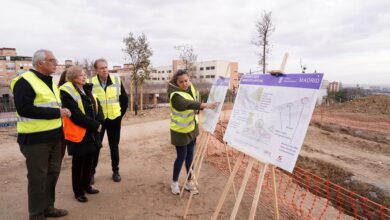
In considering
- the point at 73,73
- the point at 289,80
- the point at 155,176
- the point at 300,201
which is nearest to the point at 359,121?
the point at 300,201

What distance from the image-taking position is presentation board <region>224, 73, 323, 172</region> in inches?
80.5

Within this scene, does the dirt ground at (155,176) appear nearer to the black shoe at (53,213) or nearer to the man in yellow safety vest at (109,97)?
the black shoe at (53,213)

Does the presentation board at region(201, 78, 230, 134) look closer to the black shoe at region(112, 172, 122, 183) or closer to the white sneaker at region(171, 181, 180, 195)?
the white sneaker at region(171, 181, 180, 195)

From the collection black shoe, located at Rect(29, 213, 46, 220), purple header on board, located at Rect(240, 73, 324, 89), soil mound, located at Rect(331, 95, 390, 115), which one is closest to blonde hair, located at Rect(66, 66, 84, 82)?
black shoe, located at Rect(29, 213, 46, 220)

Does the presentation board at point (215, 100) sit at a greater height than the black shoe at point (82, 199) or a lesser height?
greater

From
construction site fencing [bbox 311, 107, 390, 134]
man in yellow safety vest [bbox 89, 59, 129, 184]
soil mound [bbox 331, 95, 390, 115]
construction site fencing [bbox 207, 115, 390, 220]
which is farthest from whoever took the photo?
soil mound [bbox 331, 95, 390, 115]

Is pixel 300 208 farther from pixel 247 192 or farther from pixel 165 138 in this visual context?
pixel 165 138

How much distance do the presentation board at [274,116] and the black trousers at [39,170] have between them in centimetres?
209

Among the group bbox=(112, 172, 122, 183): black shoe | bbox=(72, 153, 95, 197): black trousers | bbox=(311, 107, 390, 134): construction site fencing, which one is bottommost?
bbox=(311, 107, 390, 134): construction site fencing

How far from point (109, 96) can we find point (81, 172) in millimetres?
1224

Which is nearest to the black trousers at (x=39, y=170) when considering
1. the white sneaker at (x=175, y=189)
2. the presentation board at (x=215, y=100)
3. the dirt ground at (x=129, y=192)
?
the dirt ground at (x=129, y=192)

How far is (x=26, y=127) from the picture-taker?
2.83 metres

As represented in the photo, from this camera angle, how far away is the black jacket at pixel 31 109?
107 inches

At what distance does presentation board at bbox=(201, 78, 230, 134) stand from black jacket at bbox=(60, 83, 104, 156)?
1.53 m
